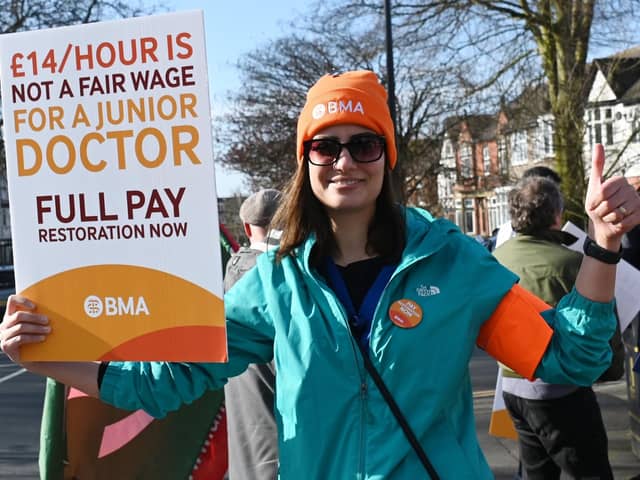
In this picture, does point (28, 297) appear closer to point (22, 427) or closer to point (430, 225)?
point (430, 225)

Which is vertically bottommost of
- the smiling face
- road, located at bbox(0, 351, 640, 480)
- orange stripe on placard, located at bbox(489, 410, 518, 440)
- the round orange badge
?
road, located at bbox(0, 351, 640, 480)

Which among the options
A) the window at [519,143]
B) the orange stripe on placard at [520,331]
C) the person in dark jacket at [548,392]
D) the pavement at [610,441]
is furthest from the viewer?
the window at [519,143]

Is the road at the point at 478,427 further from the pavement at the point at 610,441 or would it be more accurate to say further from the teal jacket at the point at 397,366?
the teal jacket at the point at 397,366

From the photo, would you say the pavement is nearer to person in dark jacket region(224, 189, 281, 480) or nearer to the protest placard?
person in dark jacket region(224, 189, 281, 480)

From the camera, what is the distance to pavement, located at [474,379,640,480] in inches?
232

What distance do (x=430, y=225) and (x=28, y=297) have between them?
99 cm

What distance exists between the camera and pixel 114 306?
2119 millimetres

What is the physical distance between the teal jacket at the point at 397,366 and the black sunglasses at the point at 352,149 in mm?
247

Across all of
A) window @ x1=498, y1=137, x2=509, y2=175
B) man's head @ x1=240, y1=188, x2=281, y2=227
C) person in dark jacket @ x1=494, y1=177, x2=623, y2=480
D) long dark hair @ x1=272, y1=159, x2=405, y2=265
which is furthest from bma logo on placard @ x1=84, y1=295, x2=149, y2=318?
window @ x1=498, y1=137, x2=509, y2=175

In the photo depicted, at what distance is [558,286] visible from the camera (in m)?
3.93

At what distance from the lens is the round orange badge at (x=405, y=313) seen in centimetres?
205

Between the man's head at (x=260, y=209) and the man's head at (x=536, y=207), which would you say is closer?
A: the man's head at (x=260, y=209)

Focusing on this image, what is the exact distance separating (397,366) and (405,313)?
12cm

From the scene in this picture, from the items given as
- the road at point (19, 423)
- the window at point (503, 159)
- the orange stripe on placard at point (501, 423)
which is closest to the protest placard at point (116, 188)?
the orange stripe on placard at point (501, 423)
